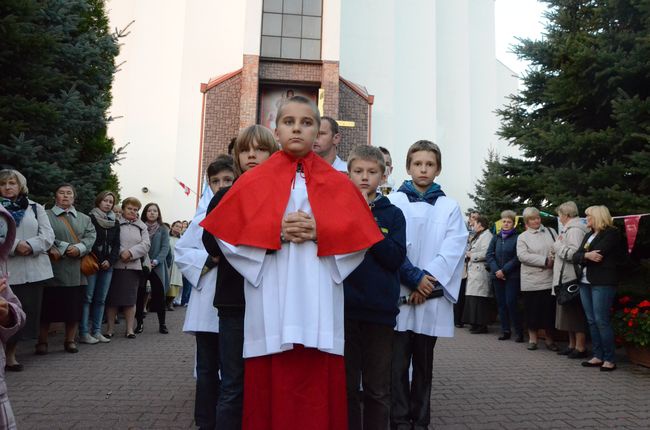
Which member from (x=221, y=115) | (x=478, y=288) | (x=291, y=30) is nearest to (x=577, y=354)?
(x=478, y=288)

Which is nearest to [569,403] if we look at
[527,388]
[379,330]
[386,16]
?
[527,388]

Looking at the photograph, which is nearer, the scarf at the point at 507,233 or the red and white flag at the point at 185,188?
the scarf at the point at 507,233

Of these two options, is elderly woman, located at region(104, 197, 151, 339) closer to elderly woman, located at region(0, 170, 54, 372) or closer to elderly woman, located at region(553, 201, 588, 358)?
elderly woman, located at region(0, 170, 54, 372)

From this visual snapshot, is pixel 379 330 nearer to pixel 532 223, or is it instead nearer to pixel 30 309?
pixel 30 309

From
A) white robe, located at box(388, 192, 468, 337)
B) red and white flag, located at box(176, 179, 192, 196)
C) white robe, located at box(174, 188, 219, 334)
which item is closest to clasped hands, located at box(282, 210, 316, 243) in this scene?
white robe, located at box(174, 188, 219, 334)

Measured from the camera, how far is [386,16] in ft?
105

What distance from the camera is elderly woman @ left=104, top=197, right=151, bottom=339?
339 inches

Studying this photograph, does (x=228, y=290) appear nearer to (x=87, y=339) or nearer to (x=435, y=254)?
(x=435, y=254)

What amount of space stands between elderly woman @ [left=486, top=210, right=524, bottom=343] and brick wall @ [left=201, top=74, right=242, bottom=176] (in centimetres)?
1625

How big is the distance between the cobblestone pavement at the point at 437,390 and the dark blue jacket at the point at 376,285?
1.68 metres

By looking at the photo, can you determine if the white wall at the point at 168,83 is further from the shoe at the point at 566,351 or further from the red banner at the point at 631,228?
the red banner at the point at 631,228

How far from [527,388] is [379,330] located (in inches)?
130

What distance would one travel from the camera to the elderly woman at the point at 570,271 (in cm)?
761

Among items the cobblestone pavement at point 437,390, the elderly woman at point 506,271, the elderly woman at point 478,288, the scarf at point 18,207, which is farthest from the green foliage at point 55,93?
the elderly woman at point 506,271
